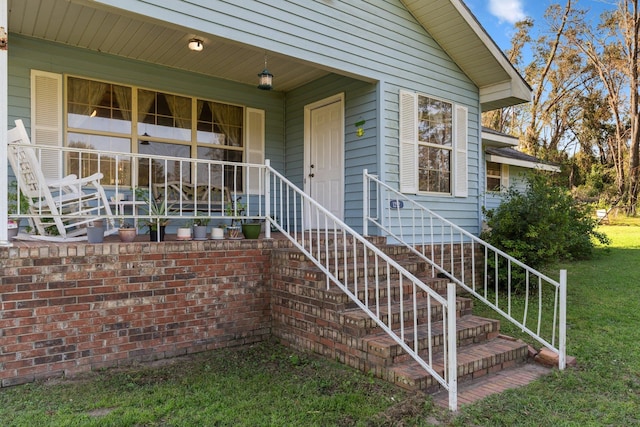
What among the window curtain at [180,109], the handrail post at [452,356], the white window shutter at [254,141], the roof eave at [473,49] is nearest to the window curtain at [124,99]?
the window curtain at [180,109]

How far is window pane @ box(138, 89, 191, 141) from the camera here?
596 centimetres

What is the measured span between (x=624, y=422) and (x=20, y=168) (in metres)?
5.19

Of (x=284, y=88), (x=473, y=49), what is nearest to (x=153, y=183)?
(x=284, y=88)

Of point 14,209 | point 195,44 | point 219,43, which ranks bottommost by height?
point 14,209

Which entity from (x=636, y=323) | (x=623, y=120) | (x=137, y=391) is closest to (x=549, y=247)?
(x=636, y=323)

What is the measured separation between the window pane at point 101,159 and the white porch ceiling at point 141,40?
3.75ft

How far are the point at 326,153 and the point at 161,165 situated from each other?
7.81ft

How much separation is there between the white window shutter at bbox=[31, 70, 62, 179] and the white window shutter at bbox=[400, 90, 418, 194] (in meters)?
4.39

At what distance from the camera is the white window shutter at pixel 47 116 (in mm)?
5129

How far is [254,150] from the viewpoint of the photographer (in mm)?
6855

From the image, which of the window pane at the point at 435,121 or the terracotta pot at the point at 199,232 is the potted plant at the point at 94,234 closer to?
the terracotta pot at the point at 199,232

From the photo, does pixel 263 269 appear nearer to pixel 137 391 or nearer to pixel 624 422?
pixel 137 391

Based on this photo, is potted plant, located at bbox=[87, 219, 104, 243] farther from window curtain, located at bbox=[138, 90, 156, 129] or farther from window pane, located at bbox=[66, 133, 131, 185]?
window curtain, located at bbox=[138, 90, 156, 129]

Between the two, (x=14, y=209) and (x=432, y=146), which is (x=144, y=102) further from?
(x=432, y=146)
